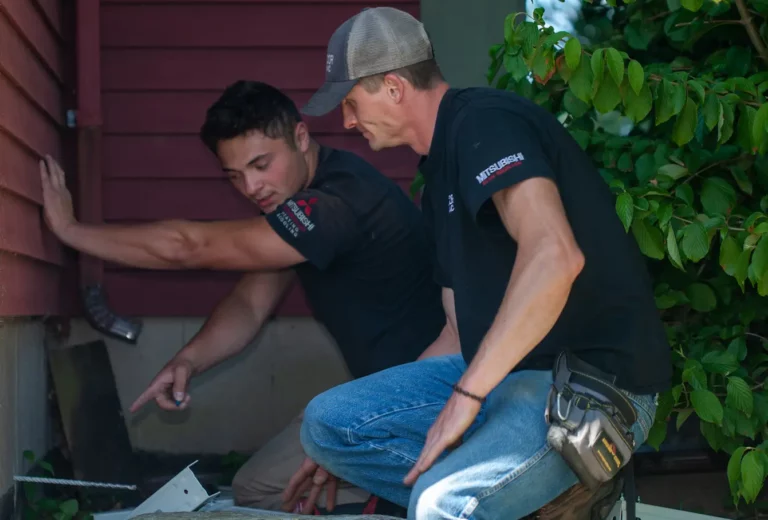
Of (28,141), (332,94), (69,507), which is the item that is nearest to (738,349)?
(332,94)

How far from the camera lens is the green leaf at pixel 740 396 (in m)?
3.18

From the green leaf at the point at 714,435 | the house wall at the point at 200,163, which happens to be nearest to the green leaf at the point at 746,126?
the green leaf at the point at 714,435

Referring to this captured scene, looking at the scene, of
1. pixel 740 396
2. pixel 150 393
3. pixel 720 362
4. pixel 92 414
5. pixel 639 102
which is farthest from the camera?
pixel 92 414

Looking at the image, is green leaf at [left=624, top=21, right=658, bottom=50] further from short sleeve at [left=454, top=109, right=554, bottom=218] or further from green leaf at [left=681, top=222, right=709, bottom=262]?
short sleeve at [left=454, top=109, right=554, bottom=218]

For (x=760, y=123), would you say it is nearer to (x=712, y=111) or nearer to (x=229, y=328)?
(x=712, y=111)

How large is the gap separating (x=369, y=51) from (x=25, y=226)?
1.47 meters

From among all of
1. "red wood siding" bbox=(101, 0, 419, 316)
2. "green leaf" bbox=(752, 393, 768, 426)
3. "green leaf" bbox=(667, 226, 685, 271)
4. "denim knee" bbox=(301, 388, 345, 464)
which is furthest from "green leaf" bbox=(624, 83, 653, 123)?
"red wood siding" bbox=(101, 0, 419, 316)


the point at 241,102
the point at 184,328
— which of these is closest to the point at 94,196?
the point at 184,328

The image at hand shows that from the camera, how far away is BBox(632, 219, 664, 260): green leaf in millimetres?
3145

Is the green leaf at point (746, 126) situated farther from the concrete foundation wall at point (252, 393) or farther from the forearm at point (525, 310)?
the concrete foundation wall at point (252, 393)

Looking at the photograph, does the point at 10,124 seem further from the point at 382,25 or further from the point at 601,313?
the point at 601,313

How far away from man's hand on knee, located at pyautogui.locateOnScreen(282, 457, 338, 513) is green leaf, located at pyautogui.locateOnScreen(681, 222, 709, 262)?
1.30m

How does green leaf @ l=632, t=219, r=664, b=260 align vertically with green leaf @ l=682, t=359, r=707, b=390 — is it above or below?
above

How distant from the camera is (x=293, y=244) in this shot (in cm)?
344
